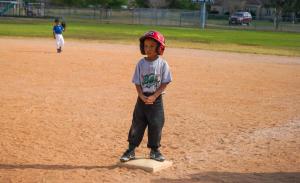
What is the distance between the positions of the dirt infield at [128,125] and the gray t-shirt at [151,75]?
107cm

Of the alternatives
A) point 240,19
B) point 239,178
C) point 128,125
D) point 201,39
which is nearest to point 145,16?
point 240,19

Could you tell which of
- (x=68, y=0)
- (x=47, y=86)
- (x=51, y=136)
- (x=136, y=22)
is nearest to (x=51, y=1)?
(x=68, y=0)

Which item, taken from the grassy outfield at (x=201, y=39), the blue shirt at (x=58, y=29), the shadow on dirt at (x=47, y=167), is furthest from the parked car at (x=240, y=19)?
the shadow on dirt at (x=47, y=167)

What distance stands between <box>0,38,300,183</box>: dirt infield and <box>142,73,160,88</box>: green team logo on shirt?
107cm

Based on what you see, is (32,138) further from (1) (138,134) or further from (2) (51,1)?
(2) (51,1)

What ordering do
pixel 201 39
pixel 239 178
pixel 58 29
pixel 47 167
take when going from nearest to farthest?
1. pixel 239 178
2. pixel 47 167
3. pixel 58 29
4. pixel 201 39

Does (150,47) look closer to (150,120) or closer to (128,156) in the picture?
(150,120)

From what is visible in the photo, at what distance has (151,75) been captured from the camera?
22.7 ft

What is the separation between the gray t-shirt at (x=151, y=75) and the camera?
690 cm

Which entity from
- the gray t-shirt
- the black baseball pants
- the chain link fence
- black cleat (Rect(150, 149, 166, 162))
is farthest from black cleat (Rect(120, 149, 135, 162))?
the chain link fence

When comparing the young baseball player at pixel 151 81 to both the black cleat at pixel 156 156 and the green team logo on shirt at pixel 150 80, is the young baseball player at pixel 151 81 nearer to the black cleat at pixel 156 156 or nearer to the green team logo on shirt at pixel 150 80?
the green team logo on shirt at pixel 150 80

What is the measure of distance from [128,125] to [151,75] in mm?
3066

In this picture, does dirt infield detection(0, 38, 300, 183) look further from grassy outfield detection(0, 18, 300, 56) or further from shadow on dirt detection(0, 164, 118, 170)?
grassy outfield detection(0, 18, 300, 56)

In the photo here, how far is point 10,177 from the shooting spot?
→ 6523 millimetres
